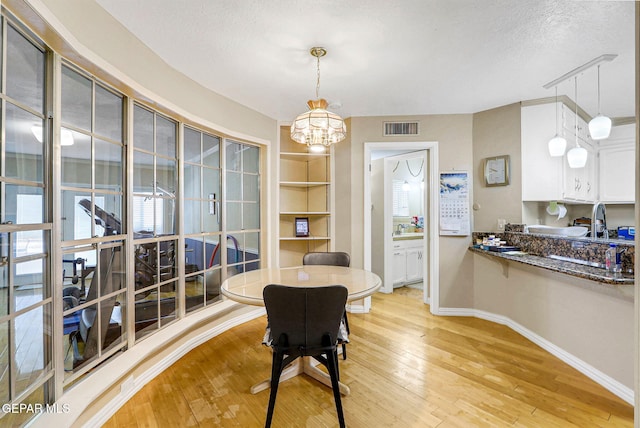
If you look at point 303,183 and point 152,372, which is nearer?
point 152,372

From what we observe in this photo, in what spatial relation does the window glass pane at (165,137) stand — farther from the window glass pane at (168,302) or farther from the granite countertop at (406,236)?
the granite countertop at (406,236)

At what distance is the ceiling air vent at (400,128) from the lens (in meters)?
3.46

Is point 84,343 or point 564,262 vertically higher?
point 564,262

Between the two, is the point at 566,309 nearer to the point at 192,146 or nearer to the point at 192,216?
the point at 192,216

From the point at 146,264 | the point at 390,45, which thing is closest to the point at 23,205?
the point at 146,264

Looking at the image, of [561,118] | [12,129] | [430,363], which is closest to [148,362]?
[12,129]

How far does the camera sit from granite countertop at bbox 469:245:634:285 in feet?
5.88

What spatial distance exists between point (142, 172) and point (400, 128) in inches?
113

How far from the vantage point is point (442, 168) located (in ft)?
11.2

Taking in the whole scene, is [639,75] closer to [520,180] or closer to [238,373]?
[520,180]

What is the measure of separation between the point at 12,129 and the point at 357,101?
268cm

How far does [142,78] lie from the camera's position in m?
1.97

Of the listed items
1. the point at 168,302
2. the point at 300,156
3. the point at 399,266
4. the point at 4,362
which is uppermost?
the point at 300,156

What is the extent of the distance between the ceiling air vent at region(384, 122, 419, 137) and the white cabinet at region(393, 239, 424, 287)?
5.95 ft
